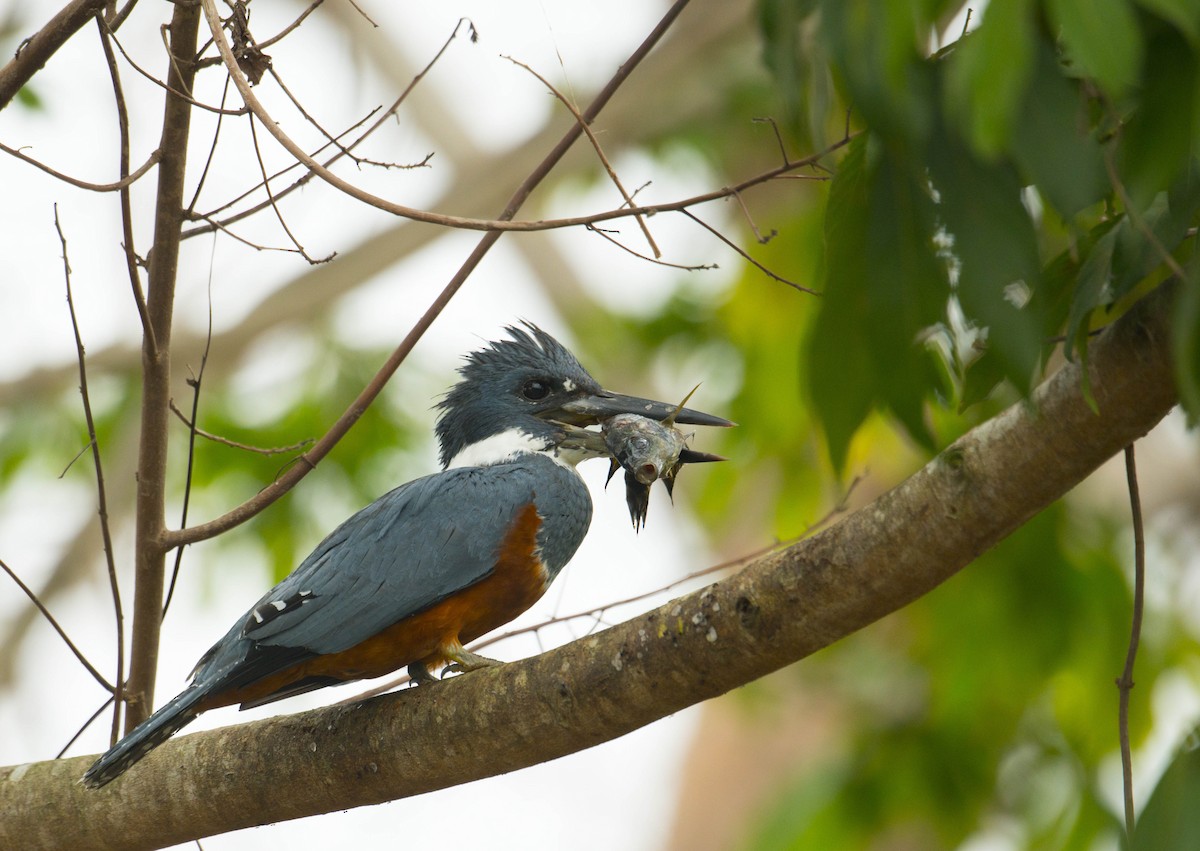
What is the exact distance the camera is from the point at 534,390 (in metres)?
4.02

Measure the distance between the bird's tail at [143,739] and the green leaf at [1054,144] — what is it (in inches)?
85.9

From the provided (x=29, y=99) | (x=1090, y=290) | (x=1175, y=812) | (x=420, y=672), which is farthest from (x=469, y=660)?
(x=29, y=99)

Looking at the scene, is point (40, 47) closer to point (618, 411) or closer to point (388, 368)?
point (388, 368)

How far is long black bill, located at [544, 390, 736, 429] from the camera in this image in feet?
12.2

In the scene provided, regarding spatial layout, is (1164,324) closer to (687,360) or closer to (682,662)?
(682,662)

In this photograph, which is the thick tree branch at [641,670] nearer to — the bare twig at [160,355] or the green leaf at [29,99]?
the bare twig at [160,355]

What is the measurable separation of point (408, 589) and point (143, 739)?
697mm

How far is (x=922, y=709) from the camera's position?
5.76 m

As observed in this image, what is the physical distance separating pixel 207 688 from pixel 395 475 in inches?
176

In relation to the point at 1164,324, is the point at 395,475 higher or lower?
higher

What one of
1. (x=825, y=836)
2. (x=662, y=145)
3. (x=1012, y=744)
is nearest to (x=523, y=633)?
(x=825, y=836)

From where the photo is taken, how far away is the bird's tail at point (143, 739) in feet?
9.07

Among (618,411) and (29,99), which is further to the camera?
(29,99)

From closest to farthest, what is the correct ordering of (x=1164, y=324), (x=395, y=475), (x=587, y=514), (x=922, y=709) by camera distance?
(x=1164, y=324), (x=587, y=514), (x=922, y=709), (x=395, y=475)
